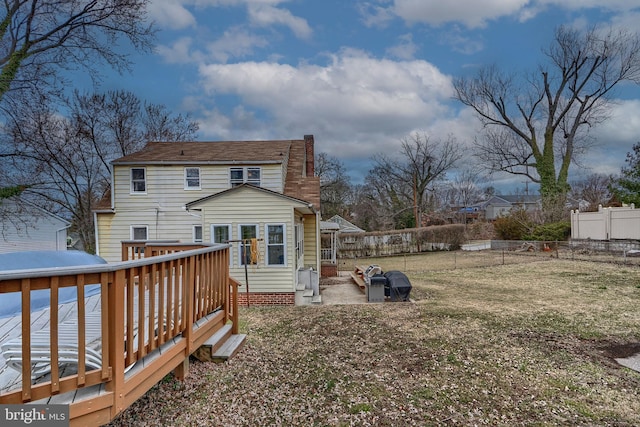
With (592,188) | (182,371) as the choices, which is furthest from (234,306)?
(592,188)

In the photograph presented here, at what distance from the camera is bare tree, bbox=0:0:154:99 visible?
12.4 m

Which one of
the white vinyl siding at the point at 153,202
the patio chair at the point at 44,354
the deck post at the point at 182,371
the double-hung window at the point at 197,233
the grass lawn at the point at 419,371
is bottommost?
the grass lawn at the point at 419,371

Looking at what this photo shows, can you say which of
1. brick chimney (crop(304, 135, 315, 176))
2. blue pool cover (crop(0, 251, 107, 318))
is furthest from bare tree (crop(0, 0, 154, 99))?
blue pool cover (crop(0, 251, 107, 318))

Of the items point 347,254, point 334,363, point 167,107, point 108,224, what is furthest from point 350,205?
point 334,363

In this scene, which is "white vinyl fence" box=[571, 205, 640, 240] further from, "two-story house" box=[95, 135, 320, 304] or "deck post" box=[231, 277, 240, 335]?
"deck post" box=[231, 277, 240, 335]

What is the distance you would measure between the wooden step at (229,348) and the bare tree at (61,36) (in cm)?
1287

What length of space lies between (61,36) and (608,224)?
1076 inches

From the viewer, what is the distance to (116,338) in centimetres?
252

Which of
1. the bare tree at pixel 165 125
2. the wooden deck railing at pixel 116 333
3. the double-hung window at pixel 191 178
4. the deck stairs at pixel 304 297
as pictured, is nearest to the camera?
the wooden deck railing at pixel 116 333

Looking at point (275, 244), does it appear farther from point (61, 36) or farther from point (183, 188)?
point (61, 36)

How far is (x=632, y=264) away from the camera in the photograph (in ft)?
48.3

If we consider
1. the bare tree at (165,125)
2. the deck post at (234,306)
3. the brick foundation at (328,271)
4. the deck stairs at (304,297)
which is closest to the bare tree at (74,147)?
the bare tree at (165,125)

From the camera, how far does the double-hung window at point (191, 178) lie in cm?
1345

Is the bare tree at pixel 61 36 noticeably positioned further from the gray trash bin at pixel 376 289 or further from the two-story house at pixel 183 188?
the gray trash bin at pixel 376 289
